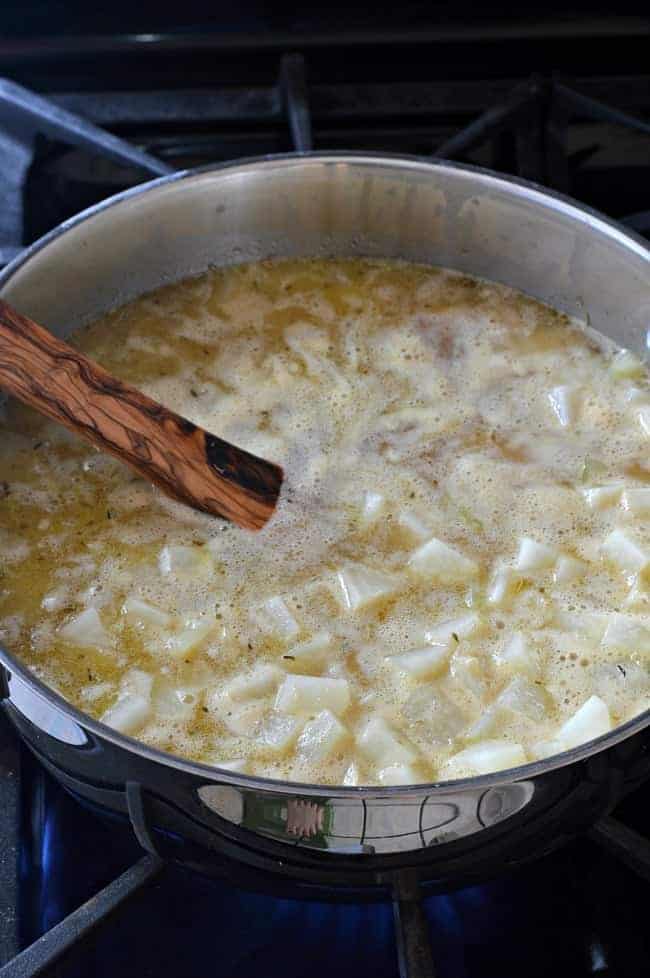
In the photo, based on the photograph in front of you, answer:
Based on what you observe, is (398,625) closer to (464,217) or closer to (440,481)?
(440,481)

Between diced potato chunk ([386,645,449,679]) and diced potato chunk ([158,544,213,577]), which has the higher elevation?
diced potato chunk ([158,544,213,577])

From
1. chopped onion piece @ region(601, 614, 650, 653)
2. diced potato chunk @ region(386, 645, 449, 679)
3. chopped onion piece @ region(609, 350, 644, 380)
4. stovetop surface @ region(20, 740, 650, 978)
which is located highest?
chopped onion piece @ region(609, 350, 644, 380)

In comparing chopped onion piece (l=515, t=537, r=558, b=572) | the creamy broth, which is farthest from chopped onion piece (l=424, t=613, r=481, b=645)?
chopped onion piece (l=515, t=537, r=558, b=572)

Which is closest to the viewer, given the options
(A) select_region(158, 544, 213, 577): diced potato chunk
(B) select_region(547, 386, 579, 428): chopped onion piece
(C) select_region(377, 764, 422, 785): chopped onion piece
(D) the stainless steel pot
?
(D) the stainless steel pot

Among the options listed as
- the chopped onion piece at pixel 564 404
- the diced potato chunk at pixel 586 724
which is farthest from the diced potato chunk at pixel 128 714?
the chopped onion piece at pixel 564 404

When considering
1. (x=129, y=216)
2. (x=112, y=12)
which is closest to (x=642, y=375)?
(x=129, y=216)

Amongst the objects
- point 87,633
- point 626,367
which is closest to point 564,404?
point 626,367

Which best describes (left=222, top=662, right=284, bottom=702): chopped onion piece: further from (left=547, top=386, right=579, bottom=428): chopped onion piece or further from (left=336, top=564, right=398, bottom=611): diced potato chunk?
(left=547, top=386, right=579, bottom=428): chopped onion piece

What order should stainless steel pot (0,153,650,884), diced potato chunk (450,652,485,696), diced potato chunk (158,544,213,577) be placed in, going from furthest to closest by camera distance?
diced potato chunk (158,544,213,577)
diced potato chunk (450,652,485,696)
stainless steel pot (0,153,650,884)
